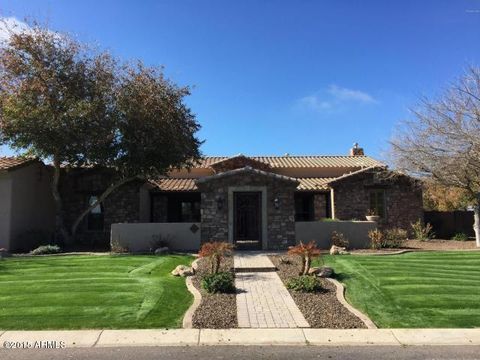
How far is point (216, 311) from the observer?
948cm

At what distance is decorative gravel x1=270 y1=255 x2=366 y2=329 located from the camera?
8727 mm

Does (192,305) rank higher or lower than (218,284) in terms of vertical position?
lower

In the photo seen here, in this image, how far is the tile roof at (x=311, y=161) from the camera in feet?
96.0

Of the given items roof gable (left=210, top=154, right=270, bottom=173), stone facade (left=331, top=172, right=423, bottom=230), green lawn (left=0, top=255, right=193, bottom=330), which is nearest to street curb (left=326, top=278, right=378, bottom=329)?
green lawn (left=0, top=255, right=193, bottom=330)

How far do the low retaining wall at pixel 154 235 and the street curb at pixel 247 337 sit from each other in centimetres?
1122

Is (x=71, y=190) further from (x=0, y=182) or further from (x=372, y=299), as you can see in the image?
(x=372, y=299)

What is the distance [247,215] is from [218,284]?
874 centimetres

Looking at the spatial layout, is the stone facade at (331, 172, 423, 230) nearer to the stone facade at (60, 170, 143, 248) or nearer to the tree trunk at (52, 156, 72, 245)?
the stone facade at (60, 170, 143, 248)

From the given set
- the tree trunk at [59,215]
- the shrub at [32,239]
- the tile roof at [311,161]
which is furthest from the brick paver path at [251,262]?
the tile roof at [311,161]

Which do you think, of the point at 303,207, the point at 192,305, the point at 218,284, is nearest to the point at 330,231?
the point at 303,207

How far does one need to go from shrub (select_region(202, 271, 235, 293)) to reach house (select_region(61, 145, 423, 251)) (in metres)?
7.78

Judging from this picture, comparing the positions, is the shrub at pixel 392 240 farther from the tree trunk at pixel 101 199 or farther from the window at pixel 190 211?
the tree trunk at pixel 101 199

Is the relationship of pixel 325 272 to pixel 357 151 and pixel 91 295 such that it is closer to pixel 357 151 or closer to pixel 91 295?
pixel 91 295

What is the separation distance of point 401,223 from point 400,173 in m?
3.14
